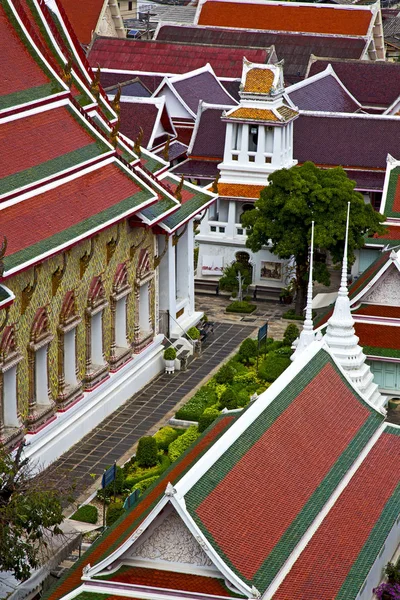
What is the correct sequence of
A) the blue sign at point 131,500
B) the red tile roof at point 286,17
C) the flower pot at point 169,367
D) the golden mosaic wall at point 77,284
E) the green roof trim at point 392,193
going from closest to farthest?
the blue sign at point 131,500, the golden mosaic wall at point 77,284, the flower pot at point 169,367, the green roof trim at point 392,193, the red tile roof at point 286,17

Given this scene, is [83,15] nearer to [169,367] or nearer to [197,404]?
[169,367]

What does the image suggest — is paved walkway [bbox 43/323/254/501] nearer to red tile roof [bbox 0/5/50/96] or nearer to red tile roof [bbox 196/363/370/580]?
red tile roof [bbox 196/363/370/580]

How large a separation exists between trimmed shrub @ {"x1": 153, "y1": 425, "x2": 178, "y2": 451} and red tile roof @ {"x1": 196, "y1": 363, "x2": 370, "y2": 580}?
6420mm

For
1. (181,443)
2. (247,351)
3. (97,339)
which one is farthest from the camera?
(247,351)

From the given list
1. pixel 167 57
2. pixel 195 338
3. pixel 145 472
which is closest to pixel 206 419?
pixel 145 472

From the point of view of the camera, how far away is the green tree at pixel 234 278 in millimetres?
57344

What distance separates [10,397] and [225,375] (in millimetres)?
9986

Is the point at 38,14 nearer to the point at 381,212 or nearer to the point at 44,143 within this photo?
the point at 44,143

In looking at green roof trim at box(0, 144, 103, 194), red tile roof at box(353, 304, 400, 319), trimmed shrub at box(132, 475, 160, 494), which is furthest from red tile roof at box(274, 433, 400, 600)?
green roof trim at box(0, 144, 103, 194)

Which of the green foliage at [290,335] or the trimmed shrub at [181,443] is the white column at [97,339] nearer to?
the trimmed shrub at [181,443]

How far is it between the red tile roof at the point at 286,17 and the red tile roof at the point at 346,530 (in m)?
58.9

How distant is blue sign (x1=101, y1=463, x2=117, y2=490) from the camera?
36.4 meters

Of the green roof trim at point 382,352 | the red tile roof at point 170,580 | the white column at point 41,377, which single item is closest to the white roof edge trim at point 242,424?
the red tile roof at point 170,580

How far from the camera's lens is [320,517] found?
103 feet
